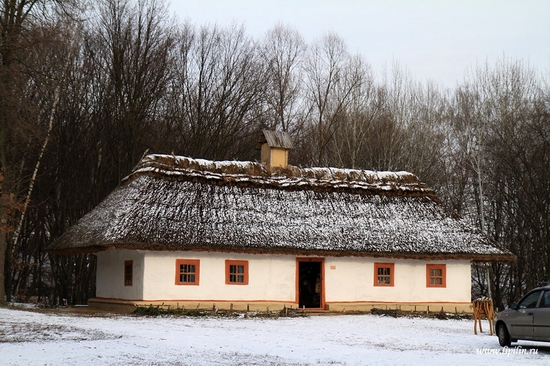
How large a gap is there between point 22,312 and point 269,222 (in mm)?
9682

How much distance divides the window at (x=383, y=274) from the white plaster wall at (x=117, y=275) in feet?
31.4

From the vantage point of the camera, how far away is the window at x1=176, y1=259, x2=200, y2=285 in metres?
25.2

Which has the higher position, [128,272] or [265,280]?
[128,272]

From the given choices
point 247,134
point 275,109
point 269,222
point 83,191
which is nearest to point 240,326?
point 269,222

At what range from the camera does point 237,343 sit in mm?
16047

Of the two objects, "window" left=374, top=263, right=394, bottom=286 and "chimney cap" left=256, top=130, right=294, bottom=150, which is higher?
"chimney cap" left=256, top=130, right=294, bottom=150

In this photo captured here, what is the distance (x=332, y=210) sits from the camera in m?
28.8

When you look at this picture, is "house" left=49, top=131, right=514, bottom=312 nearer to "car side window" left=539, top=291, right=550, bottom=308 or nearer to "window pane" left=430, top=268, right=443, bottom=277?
"window pane" left=430, top=268, right=443, bottom=277

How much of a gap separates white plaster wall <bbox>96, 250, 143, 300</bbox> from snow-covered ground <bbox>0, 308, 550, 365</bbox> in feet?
9.18

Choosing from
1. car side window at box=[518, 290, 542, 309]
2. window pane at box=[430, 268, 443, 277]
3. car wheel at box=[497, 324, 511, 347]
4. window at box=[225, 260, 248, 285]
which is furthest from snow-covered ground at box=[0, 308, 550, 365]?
window pane at box=[430, 268, 443, 277]

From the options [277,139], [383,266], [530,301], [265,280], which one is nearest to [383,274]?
[383,266]

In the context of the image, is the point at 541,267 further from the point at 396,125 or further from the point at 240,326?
the point at 240,326

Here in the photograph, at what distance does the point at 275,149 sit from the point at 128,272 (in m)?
9.02

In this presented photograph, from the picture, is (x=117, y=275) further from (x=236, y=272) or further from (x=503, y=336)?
(x=503, y=336)
